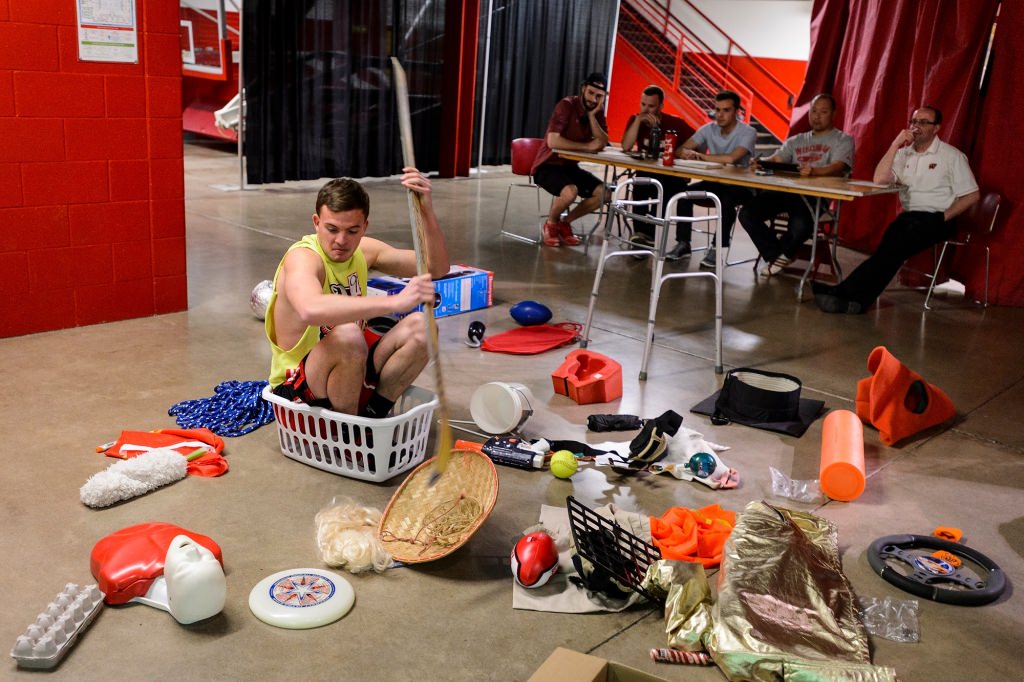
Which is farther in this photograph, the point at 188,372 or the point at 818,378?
the point at 818,378

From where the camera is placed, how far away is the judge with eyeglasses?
6203 mm

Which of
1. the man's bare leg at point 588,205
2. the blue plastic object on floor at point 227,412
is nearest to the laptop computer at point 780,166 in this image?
the man's bare leg at point 588,205

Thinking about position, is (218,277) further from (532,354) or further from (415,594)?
(415,594)

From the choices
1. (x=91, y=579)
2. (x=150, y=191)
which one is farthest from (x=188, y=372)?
(x=91, y=579)

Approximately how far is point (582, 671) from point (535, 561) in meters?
0.74

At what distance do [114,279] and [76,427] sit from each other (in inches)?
55.7

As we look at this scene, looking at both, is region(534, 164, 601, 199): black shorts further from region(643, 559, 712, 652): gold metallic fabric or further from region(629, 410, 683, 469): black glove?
region(643, 559, 712, 652): gold metallic fabric

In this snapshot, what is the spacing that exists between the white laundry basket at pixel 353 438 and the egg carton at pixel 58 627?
95 cm

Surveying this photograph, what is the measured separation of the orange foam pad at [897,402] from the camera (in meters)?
4.02

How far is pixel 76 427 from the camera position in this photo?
11.4ft

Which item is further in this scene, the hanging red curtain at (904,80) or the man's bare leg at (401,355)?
the hanging red curtain at (904,80)

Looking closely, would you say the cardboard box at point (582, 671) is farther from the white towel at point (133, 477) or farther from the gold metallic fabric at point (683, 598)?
the white towel at point (133, 477)

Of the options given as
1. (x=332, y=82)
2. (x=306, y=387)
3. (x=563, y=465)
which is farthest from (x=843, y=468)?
(x=332, y=82)

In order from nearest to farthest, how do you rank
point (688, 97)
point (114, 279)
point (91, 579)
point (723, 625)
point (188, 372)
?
point (723, 625)
point (91, 579)
point (188, 372)
point (114, 279)
point (688, 97)
